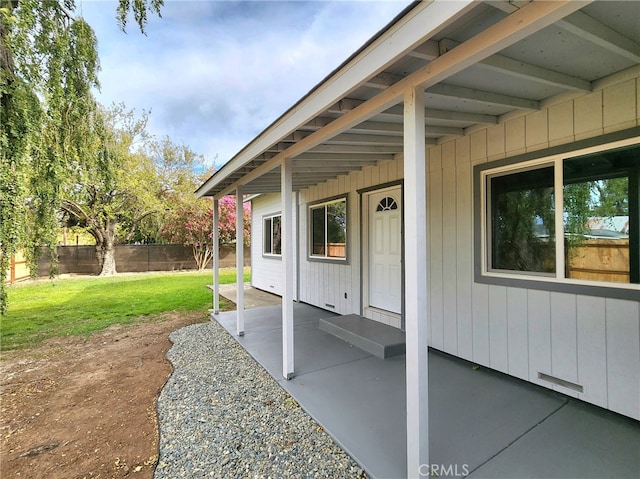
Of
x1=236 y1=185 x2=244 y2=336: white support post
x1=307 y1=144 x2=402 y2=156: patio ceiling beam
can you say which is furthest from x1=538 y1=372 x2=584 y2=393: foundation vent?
x1=236 y1=185 x2=244 y2=336: white support post

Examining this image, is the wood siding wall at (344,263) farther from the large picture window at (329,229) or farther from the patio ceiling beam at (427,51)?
the patio ceiling beam at (427,51)

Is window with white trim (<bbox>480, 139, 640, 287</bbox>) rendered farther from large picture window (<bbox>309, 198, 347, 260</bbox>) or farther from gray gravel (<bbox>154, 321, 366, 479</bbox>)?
large picture window (<bbox>309, 198, 347, 260</bbox>)

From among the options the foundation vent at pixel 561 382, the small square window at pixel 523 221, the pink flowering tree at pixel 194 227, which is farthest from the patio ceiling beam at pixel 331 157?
the pink flowering tree at pixel 194 227

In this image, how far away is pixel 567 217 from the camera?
8.97 feet

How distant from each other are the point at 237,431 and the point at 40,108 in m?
3.59

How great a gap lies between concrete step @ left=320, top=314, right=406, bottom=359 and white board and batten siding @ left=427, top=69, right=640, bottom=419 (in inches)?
20.6

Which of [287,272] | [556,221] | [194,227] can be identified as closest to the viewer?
[556,221]

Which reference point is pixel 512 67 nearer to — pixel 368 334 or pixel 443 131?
pixel 443 131

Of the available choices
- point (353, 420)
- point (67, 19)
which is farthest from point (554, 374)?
point (67, 19)

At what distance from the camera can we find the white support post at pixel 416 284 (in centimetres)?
175

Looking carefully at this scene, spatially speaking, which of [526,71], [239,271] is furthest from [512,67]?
A: [239,271]

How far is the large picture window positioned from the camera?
229 inches

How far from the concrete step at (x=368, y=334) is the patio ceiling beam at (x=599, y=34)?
330cm

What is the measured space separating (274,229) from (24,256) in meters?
5.91
